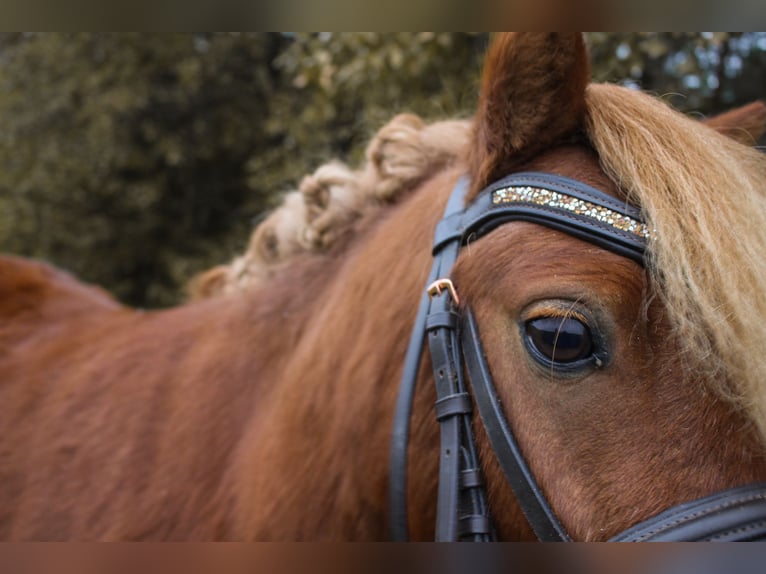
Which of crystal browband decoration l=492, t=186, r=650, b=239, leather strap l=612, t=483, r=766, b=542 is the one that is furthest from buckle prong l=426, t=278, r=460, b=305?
leather strap l=612, t=483, r=766, b=542

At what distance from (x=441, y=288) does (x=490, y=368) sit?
0.18 m

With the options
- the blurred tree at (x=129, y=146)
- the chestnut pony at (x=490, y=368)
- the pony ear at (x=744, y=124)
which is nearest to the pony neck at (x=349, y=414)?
the chestnut pony at (x=490, y=368)

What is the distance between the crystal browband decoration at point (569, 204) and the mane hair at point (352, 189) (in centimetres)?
36

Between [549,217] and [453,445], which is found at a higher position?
[549,217]

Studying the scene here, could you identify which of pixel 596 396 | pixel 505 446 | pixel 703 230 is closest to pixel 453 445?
pixel 505 446

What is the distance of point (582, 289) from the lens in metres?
1.12

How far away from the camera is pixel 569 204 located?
3.92 feet

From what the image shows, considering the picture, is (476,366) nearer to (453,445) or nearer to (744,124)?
(453,445)

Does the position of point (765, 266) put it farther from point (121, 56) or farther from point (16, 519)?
point (121, 56)

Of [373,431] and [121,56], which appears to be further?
[121,56]

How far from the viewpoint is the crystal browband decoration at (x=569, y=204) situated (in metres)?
1.14

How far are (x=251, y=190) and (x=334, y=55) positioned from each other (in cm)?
365

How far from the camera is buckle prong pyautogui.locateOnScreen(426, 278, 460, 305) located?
129 cm
